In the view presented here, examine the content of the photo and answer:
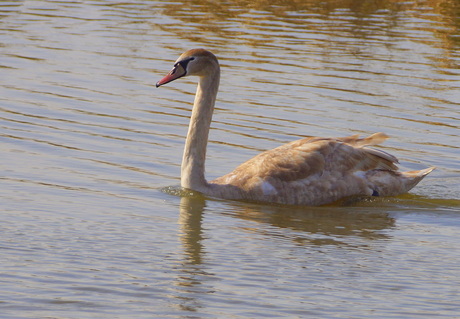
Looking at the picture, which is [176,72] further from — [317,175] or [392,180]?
[392,180]

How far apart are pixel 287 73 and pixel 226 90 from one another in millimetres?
2013

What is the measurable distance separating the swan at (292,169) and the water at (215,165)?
205 millimetres

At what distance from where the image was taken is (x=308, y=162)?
1172cm

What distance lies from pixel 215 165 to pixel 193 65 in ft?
6.14

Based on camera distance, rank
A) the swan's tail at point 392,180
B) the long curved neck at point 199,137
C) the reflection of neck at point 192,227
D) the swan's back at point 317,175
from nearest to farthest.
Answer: the reflection of neck at point 192,227 → the swan's back at point 317,175 → the long curved neck at point 199,137 → the swan's tail at point 392,180

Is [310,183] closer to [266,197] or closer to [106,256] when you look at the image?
[266,197]

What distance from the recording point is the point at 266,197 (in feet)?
37.9

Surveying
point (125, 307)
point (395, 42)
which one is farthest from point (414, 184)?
point (395, 42)

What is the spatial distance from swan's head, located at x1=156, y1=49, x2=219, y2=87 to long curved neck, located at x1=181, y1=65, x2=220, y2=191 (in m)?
0.08

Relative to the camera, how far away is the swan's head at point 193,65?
11.7 meters

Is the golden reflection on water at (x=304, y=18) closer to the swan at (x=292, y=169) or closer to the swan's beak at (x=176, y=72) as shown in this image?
the swan at (x=292, y=169)

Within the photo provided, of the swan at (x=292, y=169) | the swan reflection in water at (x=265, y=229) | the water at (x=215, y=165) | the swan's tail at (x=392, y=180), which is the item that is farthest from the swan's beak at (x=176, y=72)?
the swan's tail at (x=392, y=180)

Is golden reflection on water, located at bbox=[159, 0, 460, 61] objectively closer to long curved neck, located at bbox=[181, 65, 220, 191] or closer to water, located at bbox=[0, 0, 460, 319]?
water, located at bbox=[0, 0, 460, 319]

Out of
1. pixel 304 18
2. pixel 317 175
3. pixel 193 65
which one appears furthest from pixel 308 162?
pixel 304 18
